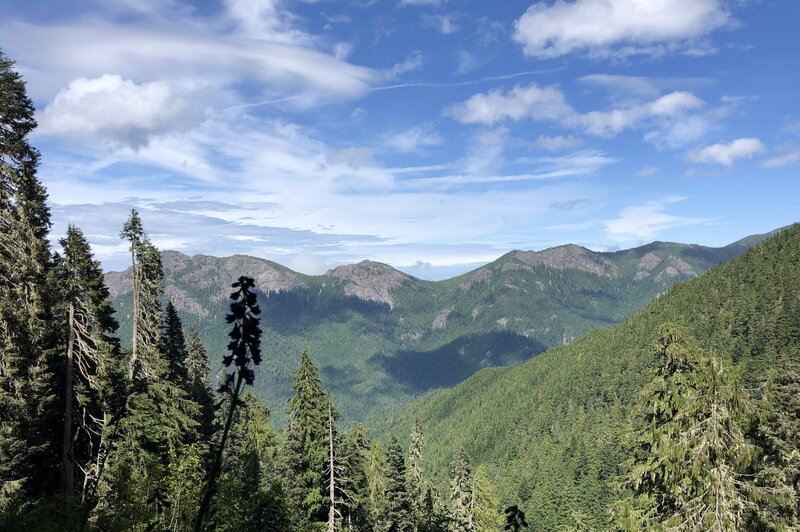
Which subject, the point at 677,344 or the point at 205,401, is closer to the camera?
the point at 677,344

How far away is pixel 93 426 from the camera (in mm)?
24109

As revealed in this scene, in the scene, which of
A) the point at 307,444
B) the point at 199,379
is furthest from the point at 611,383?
the point at 307,444

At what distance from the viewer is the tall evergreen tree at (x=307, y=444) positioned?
30.1 metres

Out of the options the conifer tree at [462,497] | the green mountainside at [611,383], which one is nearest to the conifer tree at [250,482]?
the conifer tree at [462,497]

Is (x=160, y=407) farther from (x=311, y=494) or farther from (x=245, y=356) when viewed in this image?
(x=245, y=356)

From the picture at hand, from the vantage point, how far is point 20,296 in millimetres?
18781

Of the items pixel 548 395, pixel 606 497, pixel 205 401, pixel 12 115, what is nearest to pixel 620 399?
pixel 548 395

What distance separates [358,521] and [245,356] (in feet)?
122

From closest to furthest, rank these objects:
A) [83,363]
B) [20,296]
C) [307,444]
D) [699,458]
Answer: [699,458]
[20,296]
[83,363]
[307,444]

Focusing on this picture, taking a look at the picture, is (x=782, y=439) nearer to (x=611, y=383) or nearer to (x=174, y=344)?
(x=174, y=344)

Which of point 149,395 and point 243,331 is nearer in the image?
point 243,331

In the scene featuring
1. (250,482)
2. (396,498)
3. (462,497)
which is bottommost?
(462,497)

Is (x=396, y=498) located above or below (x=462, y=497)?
above

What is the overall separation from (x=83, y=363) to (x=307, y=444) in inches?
549
